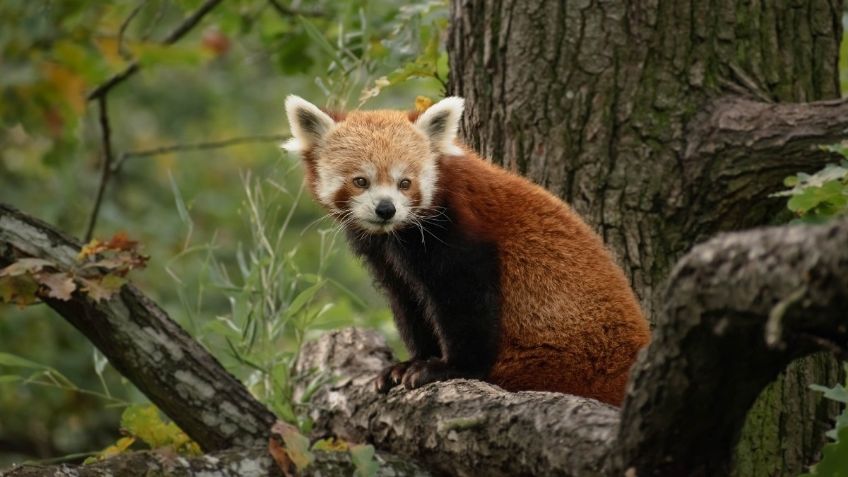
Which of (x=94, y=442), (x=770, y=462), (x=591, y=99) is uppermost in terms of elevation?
(x=591, y=99)

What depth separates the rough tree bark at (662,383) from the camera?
159 centimetres

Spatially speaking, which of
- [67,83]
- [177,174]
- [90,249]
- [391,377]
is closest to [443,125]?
[391,377]

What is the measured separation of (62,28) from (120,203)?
150 inches

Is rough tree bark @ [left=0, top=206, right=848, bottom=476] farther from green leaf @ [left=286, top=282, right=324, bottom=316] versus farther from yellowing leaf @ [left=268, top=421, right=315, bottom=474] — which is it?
green leaf @ [left=286, top=282, right=324, bottom=316]

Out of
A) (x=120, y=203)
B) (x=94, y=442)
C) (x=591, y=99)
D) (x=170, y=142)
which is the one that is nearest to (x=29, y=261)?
(x=591, y=99)

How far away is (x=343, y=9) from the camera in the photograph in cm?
502

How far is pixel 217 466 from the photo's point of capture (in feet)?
9.41

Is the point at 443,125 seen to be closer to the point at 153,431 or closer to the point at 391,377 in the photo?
the point at 391,377

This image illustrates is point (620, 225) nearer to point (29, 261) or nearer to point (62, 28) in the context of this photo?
point (29, 261)

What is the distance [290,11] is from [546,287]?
2.40 meters

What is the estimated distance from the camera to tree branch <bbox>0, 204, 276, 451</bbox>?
307cm

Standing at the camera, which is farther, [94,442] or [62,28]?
[94,442]

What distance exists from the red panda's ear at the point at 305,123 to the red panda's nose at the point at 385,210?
0.49 meters

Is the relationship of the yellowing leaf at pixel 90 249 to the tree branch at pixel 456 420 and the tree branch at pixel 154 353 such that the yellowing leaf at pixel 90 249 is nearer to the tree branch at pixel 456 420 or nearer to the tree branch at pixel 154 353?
the tree branch at pixel 154 353
